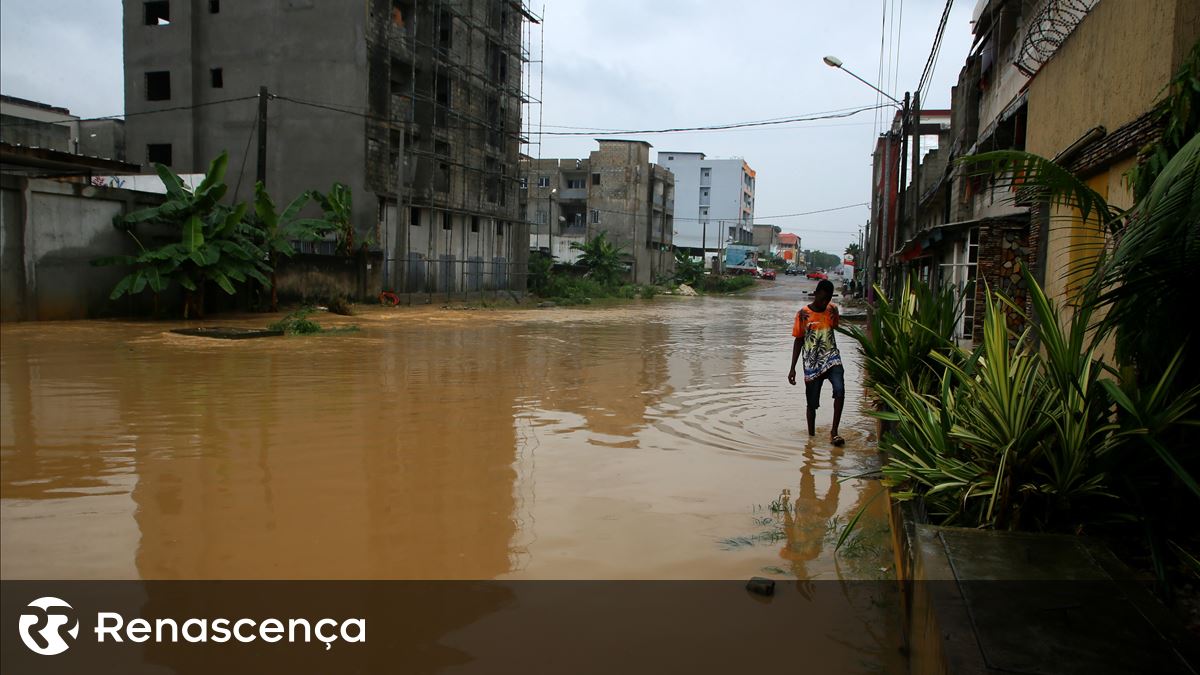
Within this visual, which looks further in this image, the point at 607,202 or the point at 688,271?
the point at 688,271

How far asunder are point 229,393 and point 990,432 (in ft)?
29.3

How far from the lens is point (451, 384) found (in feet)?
40.5

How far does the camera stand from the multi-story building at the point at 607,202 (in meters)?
63.4

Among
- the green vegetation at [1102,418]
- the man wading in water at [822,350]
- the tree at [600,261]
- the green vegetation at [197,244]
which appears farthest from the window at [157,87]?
the green vegetation at [1102,418]

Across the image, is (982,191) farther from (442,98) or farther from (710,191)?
(710,191)

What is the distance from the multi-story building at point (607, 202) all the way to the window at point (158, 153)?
29.8 m

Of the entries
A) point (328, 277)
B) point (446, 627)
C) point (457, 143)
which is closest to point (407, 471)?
point (446, 627)

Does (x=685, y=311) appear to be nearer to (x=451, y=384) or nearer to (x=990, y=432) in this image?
(x=451, y=384)

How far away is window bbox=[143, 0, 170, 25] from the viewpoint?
34156mm

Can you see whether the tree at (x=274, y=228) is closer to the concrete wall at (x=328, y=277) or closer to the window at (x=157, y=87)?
the concrete wall at (x=328, y=277)

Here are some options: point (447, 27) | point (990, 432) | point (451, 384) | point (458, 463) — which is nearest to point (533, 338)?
point (451, 384)

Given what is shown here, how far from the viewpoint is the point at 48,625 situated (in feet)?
13.4

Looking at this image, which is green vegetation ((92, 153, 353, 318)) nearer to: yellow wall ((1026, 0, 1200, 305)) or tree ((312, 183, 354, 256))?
tree ((312, 183, 354, 256))

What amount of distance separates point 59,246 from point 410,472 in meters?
15.8
